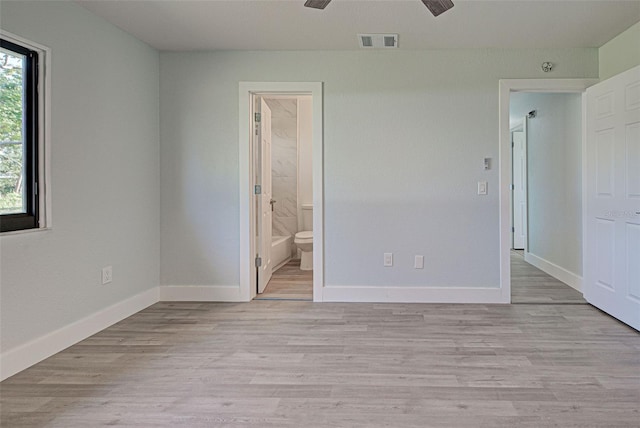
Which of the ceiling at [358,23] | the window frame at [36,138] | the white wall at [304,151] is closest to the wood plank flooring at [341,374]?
the window frame at [36,138]

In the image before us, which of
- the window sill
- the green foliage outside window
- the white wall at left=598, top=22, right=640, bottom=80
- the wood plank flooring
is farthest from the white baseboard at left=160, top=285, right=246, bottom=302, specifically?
the white wall at left=598, top=22, right=640, bottom=80

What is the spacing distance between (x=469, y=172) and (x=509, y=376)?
2.01 meters

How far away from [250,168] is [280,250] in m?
2.03

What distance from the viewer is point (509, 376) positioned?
7.42ft

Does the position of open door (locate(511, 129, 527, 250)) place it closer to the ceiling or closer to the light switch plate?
the ceiling

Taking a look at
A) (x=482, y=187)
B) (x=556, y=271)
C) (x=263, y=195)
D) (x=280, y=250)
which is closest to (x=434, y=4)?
(x=482, y=187)

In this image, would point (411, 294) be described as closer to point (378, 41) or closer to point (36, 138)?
point (378, 41)

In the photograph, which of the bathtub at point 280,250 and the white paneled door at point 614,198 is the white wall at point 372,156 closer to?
the white paneled door at point 614,198

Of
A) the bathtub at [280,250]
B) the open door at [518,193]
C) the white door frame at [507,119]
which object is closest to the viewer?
the white door frame at [507,119]

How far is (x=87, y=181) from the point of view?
9.70ft

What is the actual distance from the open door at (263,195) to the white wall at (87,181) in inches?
37.4

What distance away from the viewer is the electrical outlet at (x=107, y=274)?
3143mm

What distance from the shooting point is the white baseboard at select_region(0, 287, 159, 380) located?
2.34m

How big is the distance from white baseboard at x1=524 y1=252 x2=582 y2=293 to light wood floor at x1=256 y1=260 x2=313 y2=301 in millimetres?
2702
